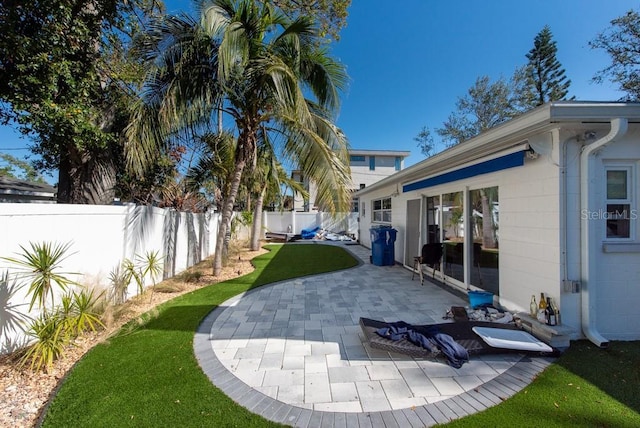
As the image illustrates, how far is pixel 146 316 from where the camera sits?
16.3 ft

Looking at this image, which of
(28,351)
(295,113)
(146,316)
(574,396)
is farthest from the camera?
(295,113)

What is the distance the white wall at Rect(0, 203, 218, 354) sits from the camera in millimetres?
3443

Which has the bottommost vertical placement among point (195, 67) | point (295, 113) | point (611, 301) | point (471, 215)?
point (611, 301)

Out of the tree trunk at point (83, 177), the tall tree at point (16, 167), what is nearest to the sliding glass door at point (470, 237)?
the tree trunk at point (83, 177)

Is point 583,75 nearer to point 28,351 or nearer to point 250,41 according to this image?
point 250,41

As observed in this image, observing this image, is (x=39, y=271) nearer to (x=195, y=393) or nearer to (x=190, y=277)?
(x=195, y=393)

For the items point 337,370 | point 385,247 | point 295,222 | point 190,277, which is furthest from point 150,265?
point 295,222

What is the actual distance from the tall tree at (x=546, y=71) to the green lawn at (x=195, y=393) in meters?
22.5

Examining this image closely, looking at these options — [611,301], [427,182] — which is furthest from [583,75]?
[611,301]

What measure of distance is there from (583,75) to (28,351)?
23.1 m

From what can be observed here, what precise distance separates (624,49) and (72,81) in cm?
2187

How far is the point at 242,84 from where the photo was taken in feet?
22.9

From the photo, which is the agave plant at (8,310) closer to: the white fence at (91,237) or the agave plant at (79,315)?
the white fence at (91,237)

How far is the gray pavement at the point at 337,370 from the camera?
255cm
